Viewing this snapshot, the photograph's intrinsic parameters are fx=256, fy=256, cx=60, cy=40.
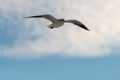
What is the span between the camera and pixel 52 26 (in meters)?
36.4

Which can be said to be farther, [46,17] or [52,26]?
[46,17]

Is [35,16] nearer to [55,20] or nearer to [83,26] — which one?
[55,20]

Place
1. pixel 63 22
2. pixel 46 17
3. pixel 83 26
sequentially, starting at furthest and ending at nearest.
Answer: pixel 83 26 < pixel 46 17 < pixel 63 22

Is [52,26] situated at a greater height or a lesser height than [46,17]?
lesser

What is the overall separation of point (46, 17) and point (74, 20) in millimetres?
4997

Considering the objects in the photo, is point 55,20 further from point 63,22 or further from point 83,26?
point 83,26

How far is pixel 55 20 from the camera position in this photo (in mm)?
37438

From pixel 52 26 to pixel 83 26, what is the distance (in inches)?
298

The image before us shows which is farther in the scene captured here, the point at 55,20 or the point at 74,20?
the point at 74,20

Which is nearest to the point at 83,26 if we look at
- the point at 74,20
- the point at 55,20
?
the point at 74,20

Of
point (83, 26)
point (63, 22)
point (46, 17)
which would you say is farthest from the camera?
point (83, 26)

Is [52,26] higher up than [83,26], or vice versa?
[83,26]

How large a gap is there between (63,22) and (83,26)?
683 centimetres

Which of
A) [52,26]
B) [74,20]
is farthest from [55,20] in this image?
[74,20]
